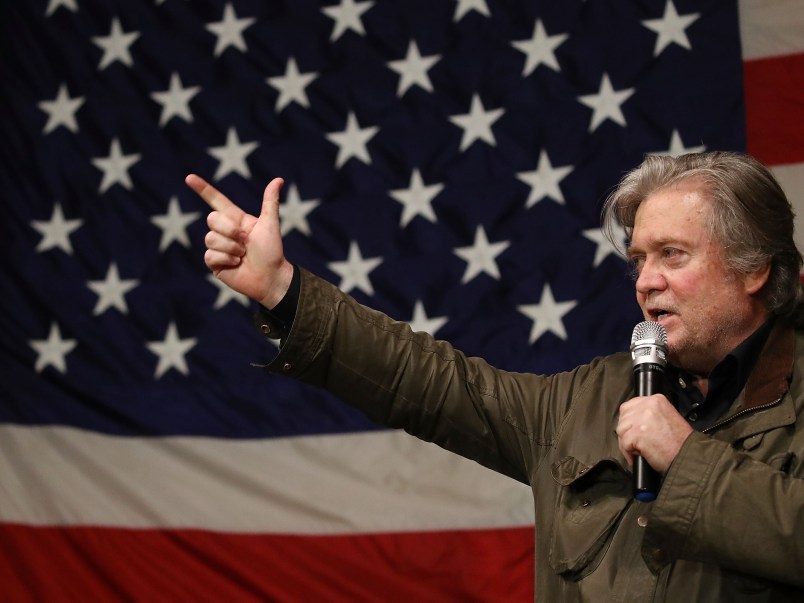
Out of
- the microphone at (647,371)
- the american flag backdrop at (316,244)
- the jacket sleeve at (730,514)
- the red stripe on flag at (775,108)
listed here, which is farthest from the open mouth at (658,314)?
the red stripe on flag at (775,108)

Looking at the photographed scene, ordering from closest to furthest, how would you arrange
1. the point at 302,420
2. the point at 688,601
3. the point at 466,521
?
the point at 688,601 < the point at 466,521 < the point at 302,420

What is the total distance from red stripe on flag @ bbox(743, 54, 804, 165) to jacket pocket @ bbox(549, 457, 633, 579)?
4.62ft

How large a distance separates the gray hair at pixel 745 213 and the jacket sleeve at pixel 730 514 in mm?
446

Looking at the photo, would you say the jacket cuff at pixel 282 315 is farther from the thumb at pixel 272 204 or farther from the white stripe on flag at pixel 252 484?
the white stripe on flag at pixel 252 484

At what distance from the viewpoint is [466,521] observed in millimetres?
2842

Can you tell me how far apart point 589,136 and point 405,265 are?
24.2 inches

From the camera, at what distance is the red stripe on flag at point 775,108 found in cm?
282

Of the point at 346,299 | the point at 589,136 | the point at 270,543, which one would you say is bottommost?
the point at 270,543

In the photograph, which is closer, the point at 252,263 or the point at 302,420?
the point at 252,263

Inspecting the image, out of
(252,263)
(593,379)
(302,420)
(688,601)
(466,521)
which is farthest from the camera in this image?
(302,420)

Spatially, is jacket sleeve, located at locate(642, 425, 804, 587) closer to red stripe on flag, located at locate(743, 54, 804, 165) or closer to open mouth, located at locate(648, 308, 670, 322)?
open mouth, located at locate(648, 308, 670, 322)

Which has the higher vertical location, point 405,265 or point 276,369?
point 405,265

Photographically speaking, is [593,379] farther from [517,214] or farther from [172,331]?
[172,331]

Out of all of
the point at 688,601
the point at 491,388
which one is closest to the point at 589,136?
the point at 491,388
